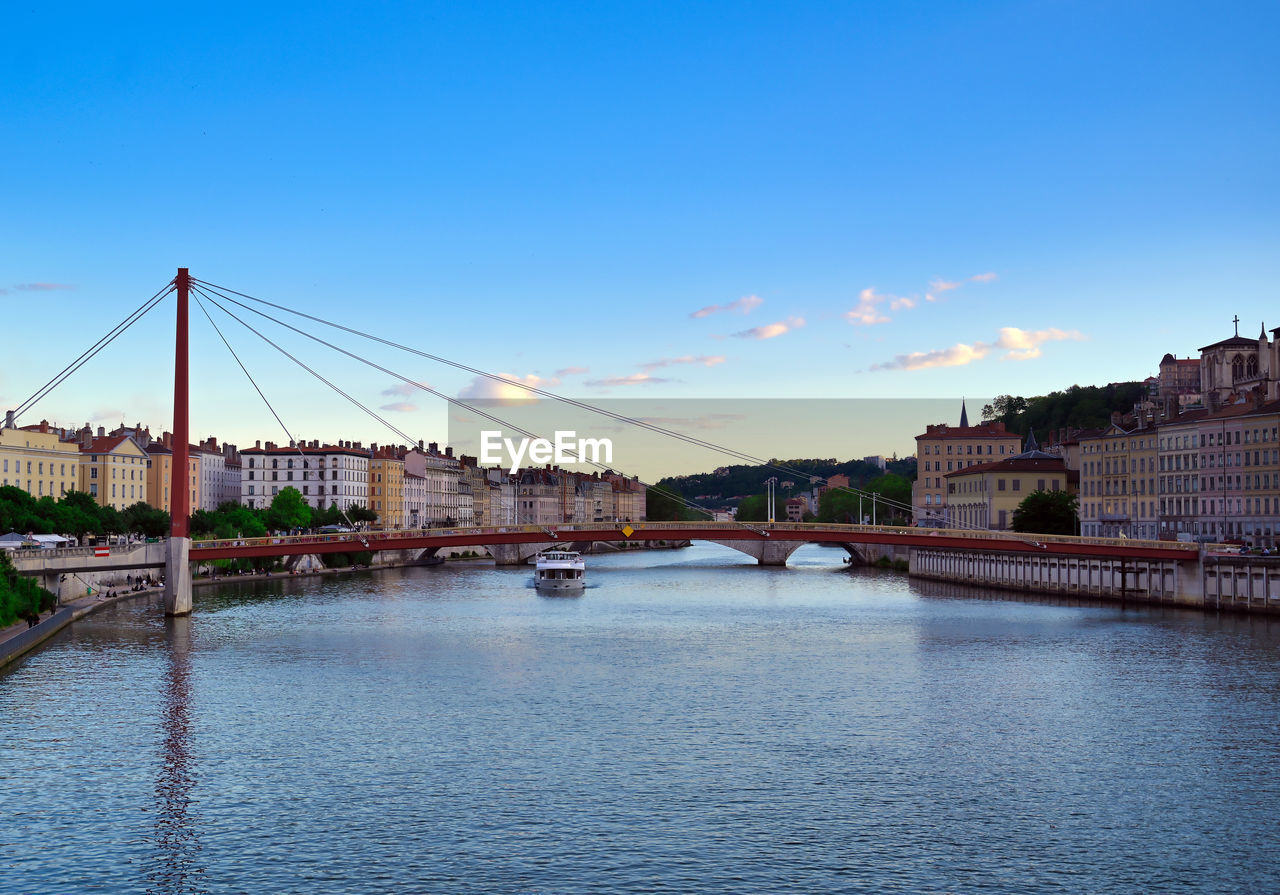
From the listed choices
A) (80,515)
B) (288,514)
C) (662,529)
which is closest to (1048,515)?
(662,529)

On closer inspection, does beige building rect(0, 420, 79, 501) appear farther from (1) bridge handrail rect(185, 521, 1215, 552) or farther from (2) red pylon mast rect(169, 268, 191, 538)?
(2) red pylon mast rect(169, 268, 191, 538)

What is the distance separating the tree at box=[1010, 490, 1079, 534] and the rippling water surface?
41945 millimetres

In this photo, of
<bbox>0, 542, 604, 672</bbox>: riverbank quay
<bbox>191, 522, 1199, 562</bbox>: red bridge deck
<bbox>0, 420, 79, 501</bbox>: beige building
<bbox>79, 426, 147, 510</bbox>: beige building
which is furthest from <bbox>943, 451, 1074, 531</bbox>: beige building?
<bbox>0, 420, 79, 501</bbox>: beige building

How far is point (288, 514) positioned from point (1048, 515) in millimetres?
62931

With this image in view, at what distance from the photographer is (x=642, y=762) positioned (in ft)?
88.1

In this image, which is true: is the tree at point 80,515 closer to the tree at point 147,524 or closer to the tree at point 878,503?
the tree at point 147,524

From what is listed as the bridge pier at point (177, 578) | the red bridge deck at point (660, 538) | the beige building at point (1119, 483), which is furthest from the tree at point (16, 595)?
the beige building at point (1119, 483)

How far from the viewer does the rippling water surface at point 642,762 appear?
20156mm

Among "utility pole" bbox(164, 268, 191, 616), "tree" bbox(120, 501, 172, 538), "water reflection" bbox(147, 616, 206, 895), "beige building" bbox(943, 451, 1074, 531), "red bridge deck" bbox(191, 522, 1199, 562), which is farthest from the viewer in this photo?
"beige building" bbox(943, 451, 1074, 531)

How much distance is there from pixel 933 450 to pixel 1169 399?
35701 millimetres

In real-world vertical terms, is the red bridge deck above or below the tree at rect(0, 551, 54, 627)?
above

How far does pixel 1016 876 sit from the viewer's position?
19656mm

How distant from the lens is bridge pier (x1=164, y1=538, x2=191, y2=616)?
55.5 m

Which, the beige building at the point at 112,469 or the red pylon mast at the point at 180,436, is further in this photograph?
the beige building at the point at 112,469
